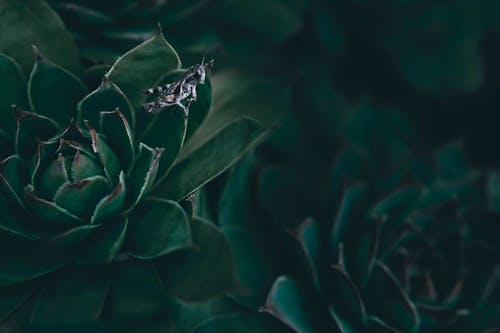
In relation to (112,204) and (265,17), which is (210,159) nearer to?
(112,204)

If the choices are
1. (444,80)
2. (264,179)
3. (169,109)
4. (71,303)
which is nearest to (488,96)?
(444,80)

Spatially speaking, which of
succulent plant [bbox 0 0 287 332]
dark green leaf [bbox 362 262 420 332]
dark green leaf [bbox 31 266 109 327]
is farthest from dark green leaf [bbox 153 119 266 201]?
dark green leaf [bbox 362 262 420 332]

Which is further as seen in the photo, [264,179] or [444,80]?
[444,80]

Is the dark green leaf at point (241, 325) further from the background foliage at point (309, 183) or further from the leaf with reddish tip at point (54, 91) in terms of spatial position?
the leaf with reddish tip at point (54, 91)

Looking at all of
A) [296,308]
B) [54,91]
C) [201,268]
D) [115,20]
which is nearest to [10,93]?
[54,91]

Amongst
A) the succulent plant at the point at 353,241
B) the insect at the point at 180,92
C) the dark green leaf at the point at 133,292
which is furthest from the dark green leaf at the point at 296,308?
the insect at the point at 180,92

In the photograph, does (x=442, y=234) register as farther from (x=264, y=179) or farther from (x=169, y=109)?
(x=169, y=109)
